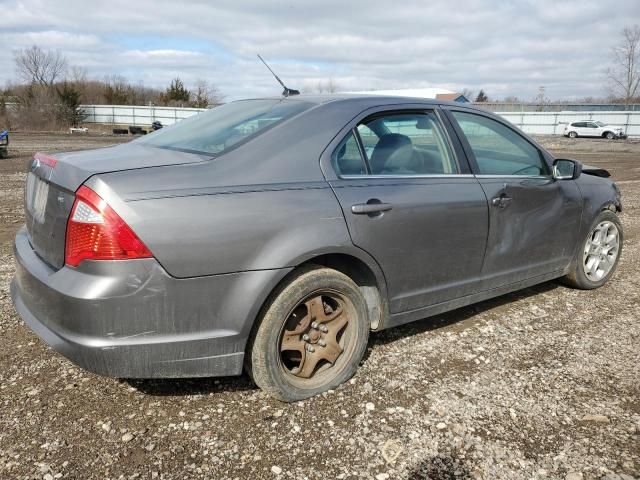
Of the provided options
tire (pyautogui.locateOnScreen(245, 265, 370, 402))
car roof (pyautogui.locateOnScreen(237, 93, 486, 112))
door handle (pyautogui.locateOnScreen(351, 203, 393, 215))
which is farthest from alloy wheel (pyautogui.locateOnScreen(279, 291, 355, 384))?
car roof (pyautogui.locateOnScreen(237, 93, 486, 112))

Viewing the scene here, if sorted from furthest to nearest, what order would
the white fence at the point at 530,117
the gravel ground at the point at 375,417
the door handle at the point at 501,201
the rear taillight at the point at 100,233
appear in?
the white fence at the point at 530,117
the door handle at the point at 501,201
the gravel ground at the point at 375,417
the rear taillight at the point at 100,233

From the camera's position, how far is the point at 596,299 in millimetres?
4621

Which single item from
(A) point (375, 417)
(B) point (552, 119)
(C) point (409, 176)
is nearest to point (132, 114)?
(B) point (552, 119)

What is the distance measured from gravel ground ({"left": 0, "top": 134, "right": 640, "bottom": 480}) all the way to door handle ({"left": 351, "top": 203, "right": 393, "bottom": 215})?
1017mm

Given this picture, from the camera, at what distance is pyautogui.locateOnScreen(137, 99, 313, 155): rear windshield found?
290 centimetres

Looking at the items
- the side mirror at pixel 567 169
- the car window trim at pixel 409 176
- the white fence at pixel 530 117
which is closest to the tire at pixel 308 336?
the car window trim at pixel 409 176

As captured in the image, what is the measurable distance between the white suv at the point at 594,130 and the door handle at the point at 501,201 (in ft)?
137

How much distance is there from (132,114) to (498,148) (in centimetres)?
4548

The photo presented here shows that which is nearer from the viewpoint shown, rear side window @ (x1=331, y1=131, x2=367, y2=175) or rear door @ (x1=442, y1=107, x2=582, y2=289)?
rear side window @ (x1=331, y1=131, x2=367, y2=175)

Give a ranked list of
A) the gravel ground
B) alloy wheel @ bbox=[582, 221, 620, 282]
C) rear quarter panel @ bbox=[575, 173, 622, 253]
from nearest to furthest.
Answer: the gravel ground < rear quarter panel @ bbox=[575, 173, 622, 253] < alloy wheel @ bbox=[582, 221, 620, 282]

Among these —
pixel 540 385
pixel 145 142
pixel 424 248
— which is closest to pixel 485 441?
pixel 540 385

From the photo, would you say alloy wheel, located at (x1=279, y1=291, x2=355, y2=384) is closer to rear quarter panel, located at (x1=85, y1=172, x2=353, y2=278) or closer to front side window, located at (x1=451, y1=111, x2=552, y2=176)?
rear quarter panel, located at (x1=85, y1=172, x2=353, y2=278)

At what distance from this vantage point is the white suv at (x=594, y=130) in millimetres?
39812

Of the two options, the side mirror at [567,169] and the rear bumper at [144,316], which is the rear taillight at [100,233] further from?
the side mirror at [567,169]
